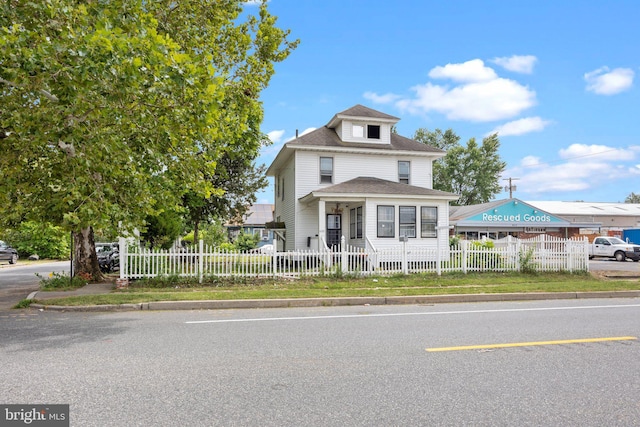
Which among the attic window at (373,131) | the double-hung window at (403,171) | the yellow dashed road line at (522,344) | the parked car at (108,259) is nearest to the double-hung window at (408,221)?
the double-hung window at (403,171)

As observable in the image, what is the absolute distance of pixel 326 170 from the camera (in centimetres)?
2258

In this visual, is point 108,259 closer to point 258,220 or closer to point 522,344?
point 522,344

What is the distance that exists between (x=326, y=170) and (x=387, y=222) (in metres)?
4.24

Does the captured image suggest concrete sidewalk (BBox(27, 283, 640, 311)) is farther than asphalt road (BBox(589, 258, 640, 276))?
No

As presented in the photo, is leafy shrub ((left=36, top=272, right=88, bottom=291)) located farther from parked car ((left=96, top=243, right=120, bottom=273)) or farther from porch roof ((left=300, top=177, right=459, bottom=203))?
porch roof ((left=300, top=177, right=459, bottom=203))

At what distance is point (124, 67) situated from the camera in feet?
25.3

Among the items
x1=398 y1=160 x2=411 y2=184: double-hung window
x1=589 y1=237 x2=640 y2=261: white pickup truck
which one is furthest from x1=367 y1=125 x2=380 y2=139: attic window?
x1=589 y1=237 x2=640 y2=261: white pickup truck

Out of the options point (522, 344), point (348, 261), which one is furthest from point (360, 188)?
point (522, 344)

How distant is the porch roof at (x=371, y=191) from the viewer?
1948 centimetres

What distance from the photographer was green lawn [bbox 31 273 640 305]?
37.0 feet

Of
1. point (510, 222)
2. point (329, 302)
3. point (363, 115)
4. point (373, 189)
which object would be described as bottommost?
point (329, 302)

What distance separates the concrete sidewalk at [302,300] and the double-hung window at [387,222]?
8.45 meters

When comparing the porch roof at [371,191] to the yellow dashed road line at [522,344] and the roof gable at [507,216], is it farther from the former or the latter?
the roof gable at [507,216]

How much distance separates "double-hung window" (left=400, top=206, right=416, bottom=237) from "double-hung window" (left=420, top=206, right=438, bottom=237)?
408mm
